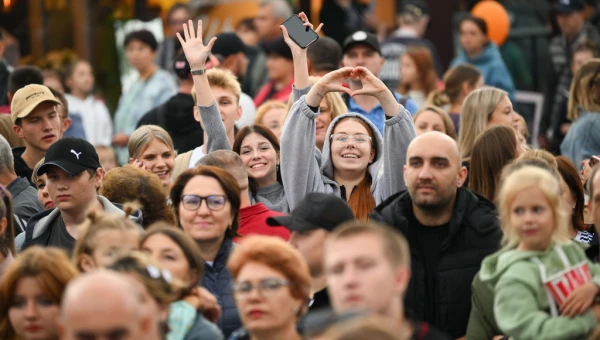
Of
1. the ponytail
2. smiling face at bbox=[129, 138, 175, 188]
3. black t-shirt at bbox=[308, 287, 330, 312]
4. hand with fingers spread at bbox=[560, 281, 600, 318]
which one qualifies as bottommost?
black t-shirt at bbox=[308, 287, 330, 312]

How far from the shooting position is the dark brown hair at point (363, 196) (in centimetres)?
927

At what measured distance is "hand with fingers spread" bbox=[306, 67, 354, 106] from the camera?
902 centimetres

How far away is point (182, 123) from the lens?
1230 centimetres

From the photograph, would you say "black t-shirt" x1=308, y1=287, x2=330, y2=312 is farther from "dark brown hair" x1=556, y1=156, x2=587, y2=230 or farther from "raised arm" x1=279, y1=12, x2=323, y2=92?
"raised arm" x1=279, y1=12, x2=323, y2=92

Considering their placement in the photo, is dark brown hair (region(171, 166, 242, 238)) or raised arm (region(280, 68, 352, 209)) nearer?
dark brown hair (region(171, 166, 242, 238))

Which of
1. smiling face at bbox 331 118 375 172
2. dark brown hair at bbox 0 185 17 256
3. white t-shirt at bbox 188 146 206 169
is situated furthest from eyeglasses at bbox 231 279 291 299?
white t-shirt at bbox 188 146 206 169

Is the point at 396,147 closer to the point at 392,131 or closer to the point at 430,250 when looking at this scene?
the point at 392,131

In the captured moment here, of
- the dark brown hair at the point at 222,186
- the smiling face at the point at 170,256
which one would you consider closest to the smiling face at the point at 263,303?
the smiling face at the point at 170,256

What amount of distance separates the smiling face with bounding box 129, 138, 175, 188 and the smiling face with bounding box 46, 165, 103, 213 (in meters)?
1.23

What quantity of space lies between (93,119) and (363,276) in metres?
9.75

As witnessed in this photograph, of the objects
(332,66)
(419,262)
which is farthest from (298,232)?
(332,66)

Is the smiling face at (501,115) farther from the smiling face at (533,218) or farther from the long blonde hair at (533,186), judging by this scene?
the smiling face at (533,218)

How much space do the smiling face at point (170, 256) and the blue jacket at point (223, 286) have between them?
541mm

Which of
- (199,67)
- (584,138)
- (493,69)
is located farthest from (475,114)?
(493,69)
